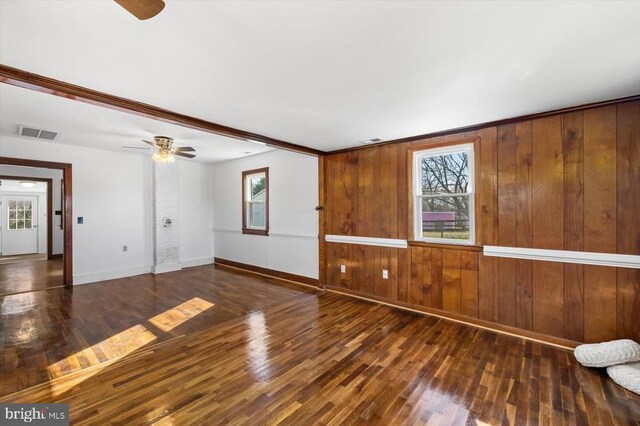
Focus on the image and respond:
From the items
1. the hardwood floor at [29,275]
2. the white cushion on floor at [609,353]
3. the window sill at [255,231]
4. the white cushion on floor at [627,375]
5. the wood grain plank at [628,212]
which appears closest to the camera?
the white cushion on floor at [627,375]

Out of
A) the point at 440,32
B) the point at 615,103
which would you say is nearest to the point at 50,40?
the point at 440,32

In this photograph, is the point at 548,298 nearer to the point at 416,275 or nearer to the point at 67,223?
the point at 416,275

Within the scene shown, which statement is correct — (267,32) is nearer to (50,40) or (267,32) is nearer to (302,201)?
(50,40)

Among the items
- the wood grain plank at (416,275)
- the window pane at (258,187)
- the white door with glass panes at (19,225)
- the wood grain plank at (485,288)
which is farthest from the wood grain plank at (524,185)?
the white door with glass panes at (19,225)

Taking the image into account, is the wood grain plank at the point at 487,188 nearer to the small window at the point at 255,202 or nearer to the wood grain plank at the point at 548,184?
the wood grain plank at the point at 548,184

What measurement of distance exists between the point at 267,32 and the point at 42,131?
13.9 ft

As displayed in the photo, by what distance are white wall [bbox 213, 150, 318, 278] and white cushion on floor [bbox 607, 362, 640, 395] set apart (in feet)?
11.9

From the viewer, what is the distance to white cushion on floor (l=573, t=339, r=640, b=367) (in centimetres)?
226

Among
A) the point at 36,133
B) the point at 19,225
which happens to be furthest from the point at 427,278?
the point at 19,225

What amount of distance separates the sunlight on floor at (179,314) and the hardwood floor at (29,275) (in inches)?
113

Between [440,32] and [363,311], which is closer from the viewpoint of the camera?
[440,32]

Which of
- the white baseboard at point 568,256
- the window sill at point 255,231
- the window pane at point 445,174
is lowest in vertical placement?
the white baseboard at point 568,256

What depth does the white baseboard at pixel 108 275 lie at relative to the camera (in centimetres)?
499

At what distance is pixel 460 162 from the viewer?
3.53 meters
